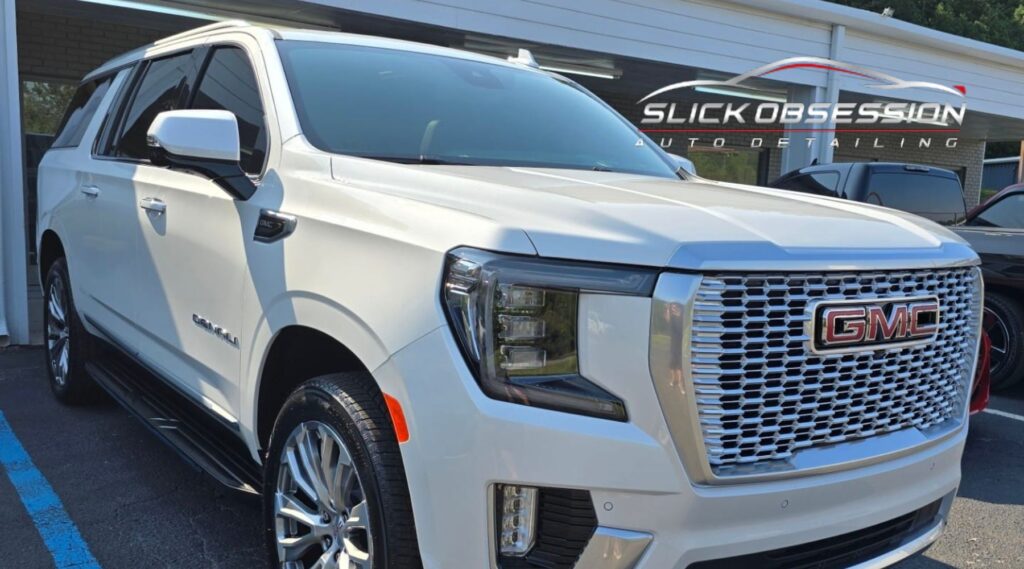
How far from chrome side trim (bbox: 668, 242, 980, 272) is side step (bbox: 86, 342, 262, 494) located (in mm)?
1717

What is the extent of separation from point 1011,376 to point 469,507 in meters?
5.76

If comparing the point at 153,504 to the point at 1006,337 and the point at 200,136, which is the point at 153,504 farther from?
the point at 1006,337

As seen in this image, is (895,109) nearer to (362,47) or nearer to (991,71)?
(991,71)

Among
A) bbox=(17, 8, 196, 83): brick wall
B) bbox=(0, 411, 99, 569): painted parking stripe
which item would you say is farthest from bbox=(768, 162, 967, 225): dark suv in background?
bbox=(17, 8, 196, 83): brick wall

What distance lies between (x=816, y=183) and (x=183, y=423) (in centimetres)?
689

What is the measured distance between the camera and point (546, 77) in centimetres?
390

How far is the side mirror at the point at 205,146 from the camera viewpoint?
2566 millimetres

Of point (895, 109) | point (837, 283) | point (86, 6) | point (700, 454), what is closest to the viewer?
point (700, 454)

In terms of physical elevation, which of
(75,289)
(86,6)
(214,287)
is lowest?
(75,289)

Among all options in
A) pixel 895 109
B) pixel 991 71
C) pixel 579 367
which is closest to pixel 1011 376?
pixel 579 367

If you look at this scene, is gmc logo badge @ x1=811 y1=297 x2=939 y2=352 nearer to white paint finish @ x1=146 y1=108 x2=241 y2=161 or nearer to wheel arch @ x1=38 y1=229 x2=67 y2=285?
white paint finish @ x1=146 y1=108 x2=241 y2=161

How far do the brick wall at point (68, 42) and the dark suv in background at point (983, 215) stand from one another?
7665 millimetres

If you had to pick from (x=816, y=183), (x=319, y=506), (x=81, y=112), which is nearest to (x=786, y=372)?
(x=319, y=506)

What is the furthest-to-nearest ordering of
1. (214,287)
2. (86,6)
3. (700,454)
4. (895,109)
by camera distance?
(895,109)
(86,6)
(214,287)
(700,454)
